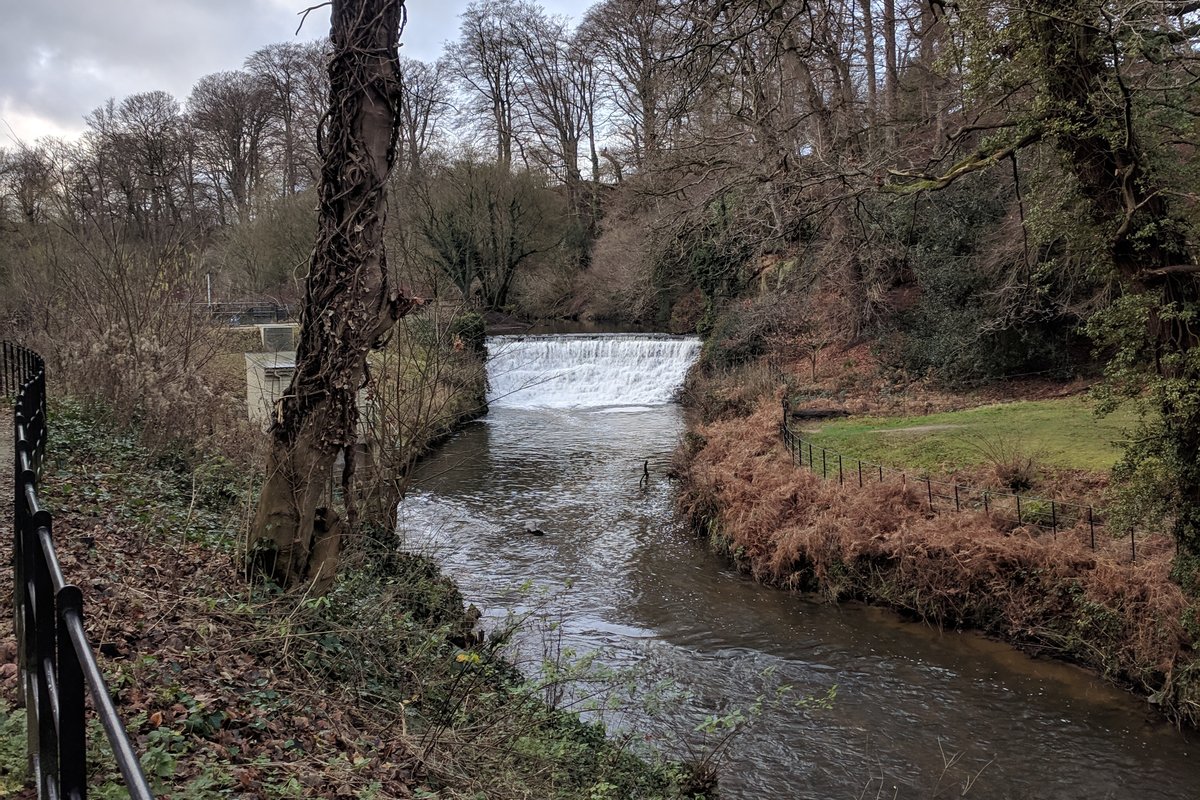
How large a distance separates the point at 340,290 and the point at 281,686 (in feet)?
8.83

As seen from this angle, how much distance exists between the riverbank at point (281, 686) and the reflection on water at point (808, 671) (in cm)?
167

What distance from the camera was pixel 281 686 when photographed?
4832 mm

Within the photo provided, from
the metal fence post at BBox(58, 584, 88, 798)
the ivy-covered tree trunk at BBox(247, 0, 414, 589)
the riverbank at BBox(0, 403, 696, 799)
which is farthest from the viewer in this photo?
the ivy-covered tree trunk at BBox(247, 0, 414, 589)

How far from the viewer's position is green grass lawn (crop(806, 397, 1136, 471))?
40.5ft

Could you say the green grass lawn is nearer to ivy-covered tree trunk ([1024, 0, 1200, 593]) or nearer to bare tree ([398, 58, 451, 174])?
ivy-covered tree trunk ([1024, 0, 1200, 593])

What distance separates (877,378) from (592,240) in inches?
927

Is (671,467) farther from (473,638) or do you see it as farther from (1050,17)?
(1050,17)

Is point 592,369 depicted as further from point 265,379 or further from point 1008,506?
point 1008,506

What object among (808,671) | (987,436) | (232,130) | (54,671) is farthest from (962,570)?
(232,130)

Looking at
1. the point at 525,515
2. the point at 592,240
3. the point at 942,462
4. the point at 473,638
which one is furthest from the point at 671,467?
the point at 592,240

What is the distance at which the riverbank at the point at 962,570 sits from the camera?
8.02 meters

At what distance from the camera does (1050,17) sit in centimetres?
724

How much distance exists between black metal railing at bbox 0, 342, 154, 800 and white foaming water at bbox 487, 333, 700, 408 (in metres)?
23.6

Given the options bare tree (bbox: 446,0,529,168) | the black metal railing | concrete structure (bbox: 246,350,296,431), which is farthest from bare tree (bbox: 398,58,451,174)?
the black metal railing
